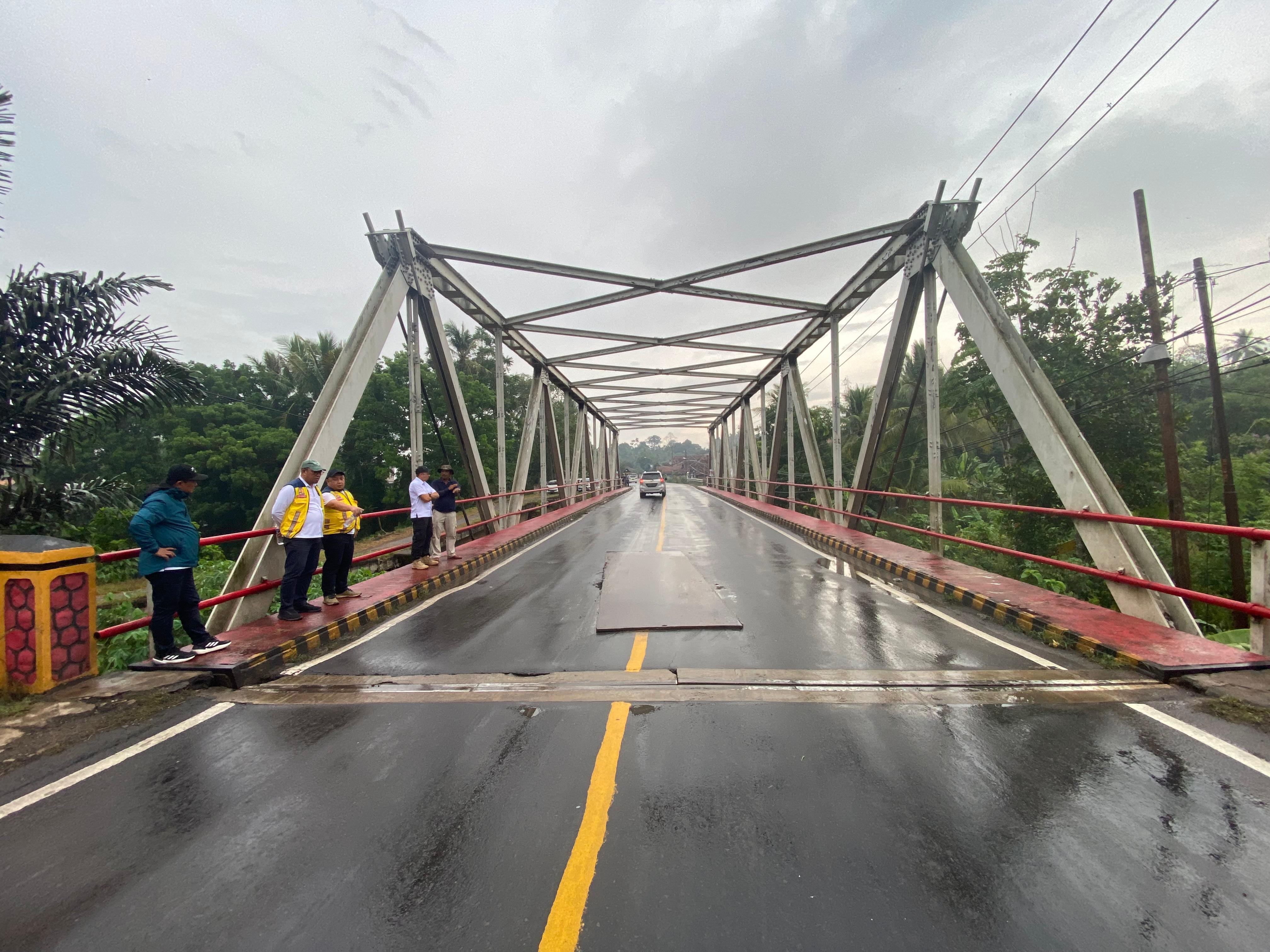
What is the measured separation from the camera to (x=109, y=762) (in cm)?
301

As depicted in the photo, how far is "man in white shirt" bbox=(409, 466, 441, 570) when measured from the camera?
844 centimetres

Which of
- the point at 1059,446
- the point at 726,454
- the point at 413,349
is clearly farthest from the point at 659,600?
the point at 726,454

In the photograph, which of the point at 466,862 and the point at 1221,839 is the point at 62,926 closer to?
the point at 466,862

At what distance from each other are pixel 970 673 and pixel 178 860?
188 inches

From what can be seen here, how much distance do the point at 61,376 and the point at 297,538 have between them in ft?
12.2

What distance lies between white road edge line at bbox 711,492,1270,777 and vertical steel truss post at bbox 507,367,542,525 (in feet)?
33.7

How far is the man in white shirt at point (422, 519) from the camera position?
8.44m

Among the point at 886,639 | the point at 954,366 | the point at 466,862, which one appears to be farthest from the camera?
the point at 954,366

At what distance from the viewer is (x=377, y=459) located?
28125 mm

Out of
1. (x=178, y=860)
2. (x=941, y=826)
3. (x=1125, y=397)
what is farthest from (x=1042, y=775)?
(x=1125, y=397)

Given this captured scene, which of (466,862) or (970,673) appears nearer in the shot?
(466,862)

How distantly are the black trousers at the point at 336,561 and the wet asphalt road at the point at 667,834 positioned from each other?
2545mm

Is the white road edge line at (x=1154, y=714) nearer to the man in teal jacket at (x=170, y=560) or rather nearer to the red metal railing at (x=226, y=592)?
the man in teal jacket at (x=170, y=560)

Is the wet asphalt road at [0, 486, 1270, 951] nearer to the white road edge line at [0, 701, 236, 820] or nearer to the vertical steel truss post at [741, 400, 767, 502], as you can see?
the white road edge line at [0, 701, 236, 820]
